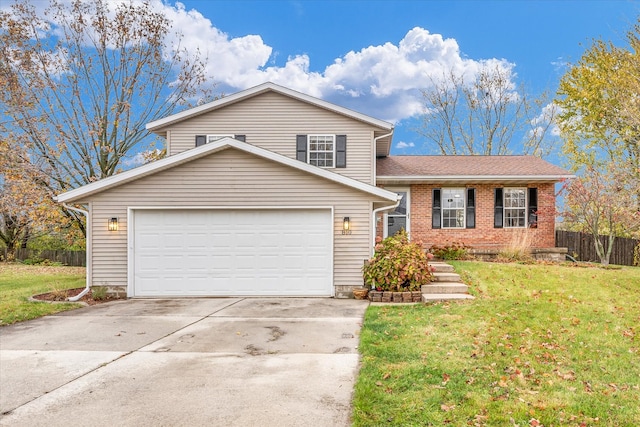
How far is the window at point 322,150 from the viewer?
1436 centimetres

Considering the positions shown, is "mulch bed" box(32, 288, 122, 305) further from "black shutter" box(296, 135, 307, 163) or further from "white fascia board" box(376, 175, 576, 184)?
"white fascia board" box(376, 175, 576, 184)

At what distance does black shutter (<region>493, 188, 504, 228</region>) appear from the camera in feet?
51.7

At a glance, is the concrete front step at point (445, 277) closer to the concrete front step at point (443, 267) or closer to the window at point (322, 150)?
the concrete front step at point (443, 267)

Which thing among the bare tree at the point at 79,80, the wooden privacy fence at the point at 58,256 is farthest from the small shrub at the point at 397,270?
the wooden privacy fence at the point at 58,256

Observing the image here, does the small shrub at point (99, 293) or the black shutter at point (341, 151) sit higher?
the black shutter at point (341, 151)

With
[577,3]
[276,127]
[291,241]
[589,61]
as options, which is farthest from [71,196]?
[577,3]

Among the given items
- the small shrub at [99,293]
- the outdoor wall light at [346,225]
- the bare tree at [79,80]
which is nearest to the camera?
the small shrub at [99,293]

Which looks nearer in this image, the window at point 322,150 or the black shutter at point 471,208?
the window at point 322,150

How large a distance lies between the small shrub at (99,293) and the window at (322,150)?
23.6ft

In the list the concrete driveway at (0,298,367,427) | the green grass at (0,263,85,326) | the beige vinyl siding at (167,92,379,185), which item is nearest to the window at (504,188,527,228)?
the beige vinyl siding at (167,92,379,185)

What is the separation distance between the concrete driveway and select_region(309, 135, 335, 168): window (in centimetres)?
677

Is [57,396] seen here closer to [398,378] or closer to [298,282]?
[398,378]

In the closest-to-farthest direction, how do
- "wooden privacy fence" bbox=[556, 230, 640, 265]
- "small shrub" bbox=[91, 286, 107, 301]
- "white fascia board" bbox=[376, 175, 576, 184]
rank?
"small shrub" bbox=[91, 286, 107, 301], "white fascia board" bbox=[376, 175, 576, 184], "wooden privacy fence" bbox=[556, 230, 640, 265]

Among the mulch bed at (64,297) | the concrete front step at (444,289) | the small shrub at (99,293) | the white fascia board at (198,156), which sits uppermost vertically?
the white fascia board at (198,156)
